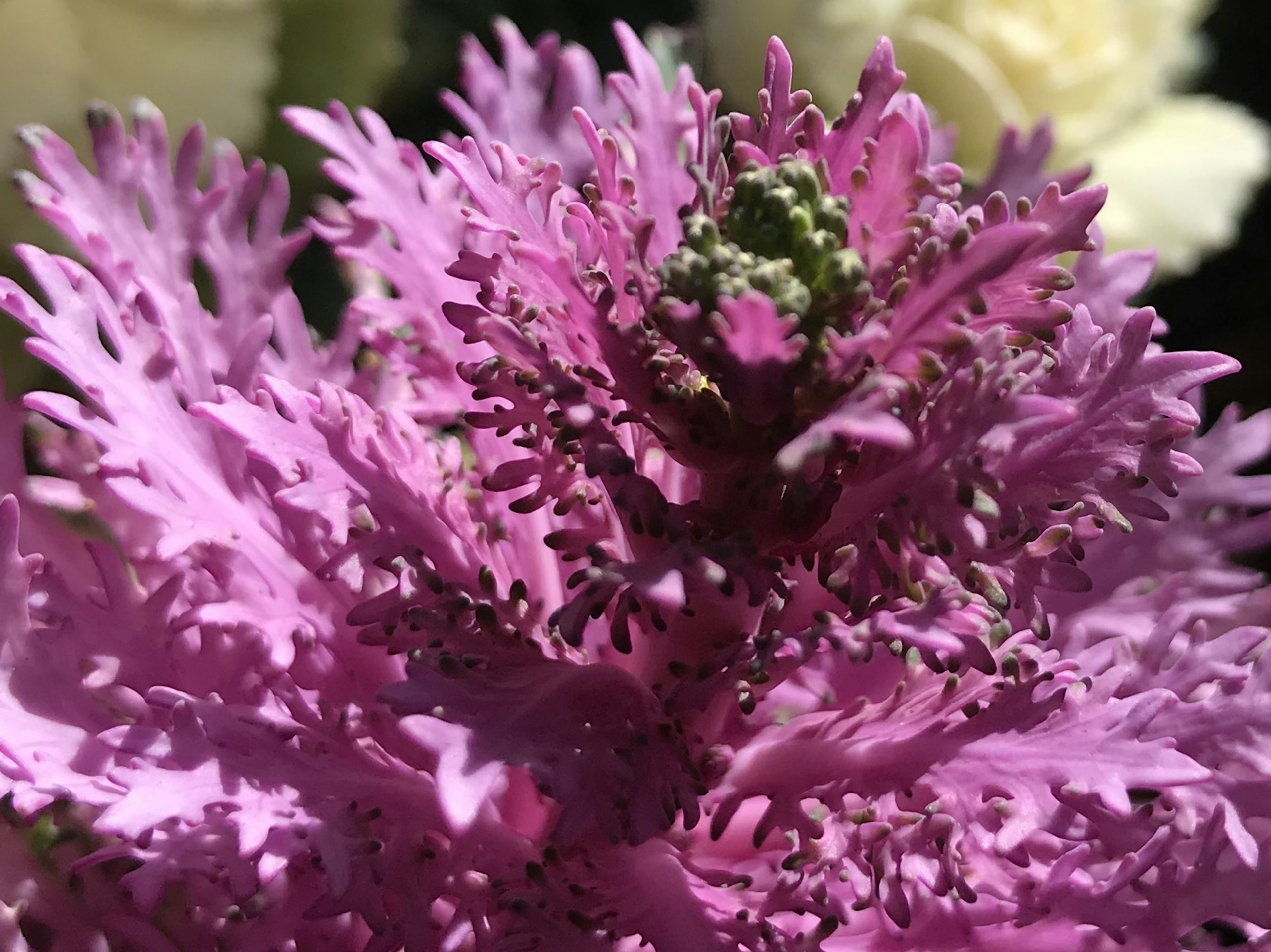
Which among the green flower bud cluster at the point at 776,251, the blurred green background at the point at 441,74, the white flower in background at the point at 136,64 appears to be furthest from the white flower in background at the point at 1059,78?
the green flower bud cluster at the point at 776,251

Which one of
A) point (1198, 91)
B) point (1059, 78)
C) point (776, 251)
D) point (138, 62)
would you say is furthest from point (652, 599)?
point (1198, 91)

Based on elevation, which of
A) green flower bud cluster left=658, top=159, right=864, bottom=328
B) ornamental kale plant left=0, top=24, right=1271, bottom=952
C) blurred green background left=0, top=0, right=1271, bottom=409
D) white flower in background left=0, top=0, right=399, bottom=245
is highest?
blurred green background left=0, top=0, right=1271, bottom=409

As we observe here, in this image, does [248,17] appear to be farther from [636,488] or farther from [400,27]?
[636,488]

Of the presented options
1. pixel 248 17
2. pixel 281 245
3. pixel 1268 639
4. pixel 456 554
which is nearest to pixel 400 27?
pixel 248 17

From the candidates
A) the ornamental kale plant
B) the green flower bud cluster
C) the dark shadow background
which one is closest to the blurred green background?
the dark shadow background

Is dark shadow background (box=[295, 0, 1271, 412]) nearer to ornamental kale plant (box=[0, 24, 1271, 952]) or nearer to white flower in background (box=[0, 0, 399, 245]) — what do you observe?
white flower in background (box=[0, 0, 399, 245])

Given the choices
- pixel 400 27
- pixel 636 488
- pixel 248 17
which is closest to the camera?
pixel 636 488

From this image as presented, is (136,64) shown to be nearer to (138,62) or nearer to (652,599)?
(138,62)
